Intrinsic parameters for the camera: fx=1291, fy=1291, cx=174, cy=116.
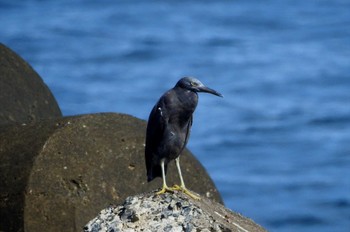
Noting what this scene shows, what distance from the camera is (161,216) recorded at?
7.68 m

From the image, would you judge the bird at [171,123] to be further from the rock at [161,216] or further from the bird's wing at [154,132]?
the rock at [161,216]

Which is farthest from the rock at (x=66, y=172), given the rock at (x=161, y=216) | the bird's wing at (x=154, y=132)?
the rock at (x=161, y=216)

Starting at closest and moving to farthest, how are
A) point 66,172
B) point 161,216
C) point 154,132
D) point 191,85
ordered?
point 161,216 → point 191,85 → point 154,132 → point 66,172

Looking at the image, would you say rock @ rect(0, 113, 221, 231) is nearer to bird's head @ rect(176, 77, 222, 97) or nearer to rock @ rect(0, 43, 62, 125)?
rock @ rect(0, 43, 62, 125)

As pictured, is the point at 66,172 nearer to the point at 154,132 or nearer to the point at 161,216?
the point at 154,132

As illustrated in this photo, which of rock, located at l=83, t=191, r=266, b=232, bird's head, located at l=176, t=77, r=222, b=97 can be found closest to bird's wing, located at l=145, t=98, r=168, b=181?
bird's head, located at l=176, t=77, r=222, b=97

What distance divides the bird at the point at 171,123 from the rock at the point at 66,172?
185 centimetres

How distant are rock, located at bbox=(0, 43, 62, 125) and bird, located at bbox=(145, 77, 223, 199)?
363 cm

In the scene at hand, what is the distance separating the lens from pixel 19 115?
1223 centimetres

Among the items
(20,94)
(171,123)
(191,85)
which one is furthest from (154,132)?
(20,94)

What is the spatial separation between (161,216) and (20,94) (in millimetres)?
4900

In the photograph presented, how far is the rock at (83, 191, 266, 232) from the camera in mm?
7598

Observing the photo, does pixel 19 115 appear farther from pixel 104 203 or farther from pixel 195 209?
pixel 195 209

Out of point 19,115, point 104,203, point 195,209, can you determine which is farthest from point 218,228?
point 19,115
